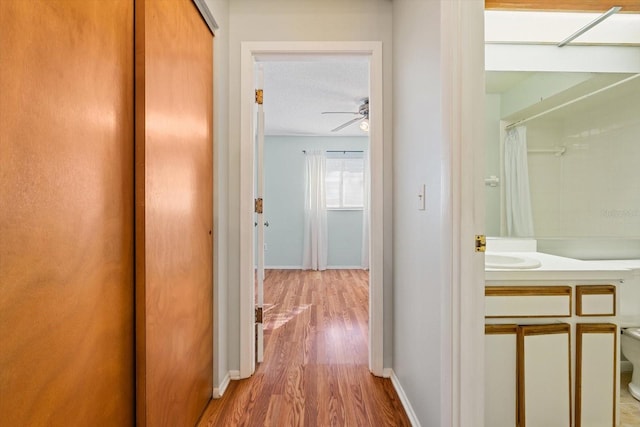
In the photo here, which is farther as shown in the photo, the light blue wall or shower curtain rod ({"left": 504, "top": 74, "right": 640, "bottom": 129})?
the light blue wall

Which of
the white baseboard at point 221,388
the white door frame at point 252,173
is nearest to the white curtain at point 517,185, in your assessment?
the white door frame at point 252,173

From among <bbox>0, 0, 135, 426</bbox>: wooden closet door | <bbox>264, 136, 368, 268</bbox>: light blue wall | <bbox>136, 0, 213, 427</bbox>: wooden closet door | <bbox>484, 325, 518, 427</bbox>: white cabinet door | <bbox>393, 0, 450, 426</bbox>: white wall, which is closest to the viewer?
<bbox>0, 0, 135, 426</bbox>: wooden closet door

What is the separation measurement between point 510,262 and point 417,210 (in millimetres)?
627

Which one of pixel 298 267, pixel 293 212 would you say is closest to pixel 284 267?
pixel 298 267

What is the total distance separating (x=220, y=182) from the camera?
5.85 ft

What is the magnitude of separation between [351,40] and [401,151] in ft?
2.68

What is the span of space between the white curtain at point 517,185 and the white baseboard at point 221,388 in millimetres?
2091

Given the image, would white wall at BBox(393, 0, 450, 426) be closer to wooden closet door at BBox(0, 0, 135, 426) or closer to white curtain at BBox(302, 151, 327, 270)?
wooden closet door at BBox(0, 0, 135, 426)

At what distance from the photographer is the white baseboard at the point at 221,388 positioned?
5.66 ft

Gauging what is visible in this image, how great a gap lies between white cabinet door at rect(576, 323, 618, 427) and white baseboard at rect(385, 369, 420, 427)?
27.7 inches

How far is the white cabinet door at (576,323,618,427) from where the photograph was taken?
1.34 metres

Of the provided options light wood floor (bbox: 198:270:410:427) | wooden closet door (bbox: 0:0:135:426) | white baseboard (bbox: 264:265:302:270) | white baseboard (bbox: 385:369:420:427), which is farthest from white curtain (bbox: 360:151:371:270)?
wooden closet door (bbox: 0:0:135:426)

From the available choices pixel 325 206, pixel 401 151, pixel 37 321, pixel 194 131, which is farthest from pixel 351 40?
pixel 325 206

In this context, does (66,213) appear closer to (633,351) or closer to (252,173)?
(252,173)
